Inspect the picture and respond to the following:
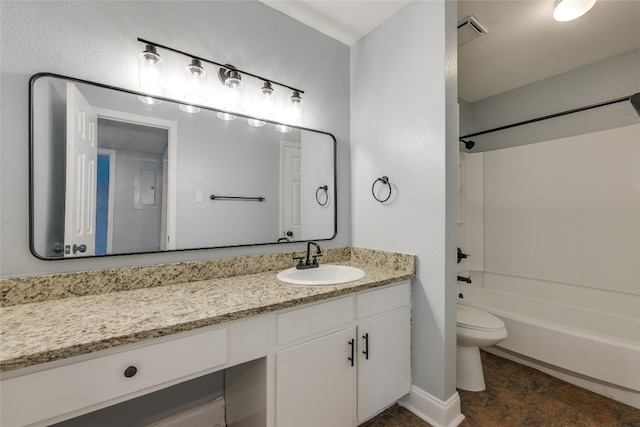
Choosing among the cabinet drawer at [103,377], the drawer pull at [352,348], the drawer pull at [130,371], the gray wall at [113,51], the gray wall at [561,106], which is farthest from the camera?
the gray wall at [561,106]

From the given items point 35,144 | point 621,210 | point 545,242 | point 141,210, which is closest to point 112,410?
point 141,210

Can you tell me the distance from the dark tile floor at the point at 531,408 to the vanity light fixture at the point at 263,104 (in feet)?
5.99

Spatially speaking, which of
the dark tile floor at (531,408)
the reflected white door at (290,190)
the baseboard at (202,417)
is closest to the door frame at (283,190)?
the reflected white door at (290,190)

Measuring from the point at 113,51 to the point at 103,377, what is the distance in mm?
1323

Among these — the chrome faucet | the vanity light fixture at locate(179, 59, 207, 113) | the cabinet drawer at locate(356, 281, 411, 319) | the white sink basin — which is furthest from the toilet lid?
the vanity light fixture at locate(179, 59, 207, 113)

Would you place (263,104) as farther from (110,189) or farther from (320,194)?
(110,189)

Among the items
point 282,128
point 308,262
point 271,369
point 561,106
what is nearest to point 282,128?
point 282,128

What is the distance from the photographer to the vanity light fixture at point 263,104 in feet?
5.12

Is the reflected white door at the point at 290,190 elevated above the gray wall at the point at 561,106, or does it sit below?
below

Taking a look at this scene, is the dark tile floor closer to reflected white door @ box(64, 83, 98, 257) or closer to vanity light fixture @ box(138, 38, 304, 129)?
reflected white door @ box(64, 83, 98, 257)

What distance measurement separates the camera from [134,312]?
0.93m

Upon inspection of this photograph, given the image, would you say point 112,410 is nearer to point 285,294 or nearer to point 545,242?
point 285,294

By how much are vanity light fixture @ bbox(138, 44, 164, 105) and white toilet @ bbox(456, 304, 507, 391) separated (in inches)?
87.9

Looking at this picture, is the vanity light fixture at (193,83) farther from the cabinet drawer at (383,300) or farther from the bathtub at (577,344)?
the bathtub at (577,344)
